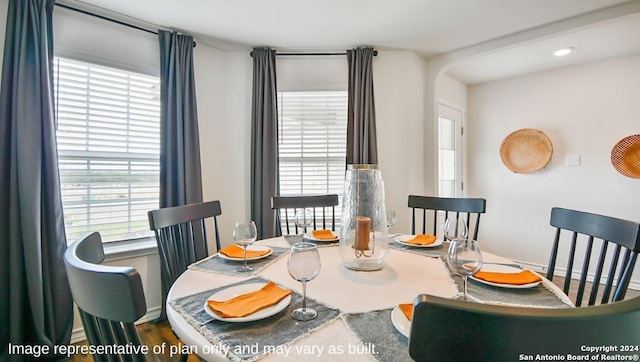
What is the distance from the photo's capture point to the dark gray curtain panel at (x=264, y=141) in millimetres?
2887

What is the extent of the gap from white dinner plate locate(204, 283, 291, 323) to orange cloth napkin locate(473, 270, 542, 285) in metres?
0.70

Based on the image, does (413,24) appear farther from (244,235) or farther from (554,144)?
(554,144)

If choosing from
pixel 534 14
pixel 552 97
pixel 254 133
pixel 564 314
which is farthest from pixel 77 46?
pixel 552 97

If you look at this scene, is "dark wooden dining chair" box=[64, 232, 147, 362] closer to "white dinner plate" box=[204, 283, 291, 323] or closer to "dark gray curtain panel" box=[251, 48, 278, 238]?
"white dinner plate" box=[204, 283, 291, 323]

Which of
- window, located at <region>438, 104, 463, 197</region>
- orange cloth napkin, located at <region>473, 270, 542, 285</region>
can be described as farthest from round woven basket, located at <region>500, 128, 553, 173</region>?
orange cloth napkin, located at <region>473, 270, 542, 285</region>

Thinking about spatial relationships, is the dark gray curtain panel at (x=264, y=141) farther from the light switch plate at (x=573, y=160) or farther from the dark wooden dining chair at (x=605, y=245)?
the light switch plate at (x=573, y=160)

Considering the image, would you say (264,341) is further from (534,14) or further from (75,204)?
(534,14)

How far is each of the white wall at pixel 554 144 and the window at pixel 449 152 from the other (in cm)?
27

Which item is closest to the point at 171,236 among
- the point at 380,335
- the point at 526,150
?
the point at 380,335

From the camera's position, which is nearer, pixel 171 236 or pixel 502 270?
pixel 502 270

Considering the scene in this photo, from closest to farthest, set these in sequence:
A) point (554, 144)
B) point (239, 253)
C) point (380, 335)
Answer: point (380, 335) → point (239, 253) → point (554, 144)

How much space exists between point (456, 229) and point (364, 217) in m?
0.59

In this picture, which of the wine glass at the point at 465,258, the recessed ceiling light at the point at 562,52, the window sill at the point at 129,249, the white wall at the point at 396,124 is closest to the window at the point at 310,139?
the white wall at the point at 396,124

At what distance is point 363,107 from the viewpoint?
117 inches
